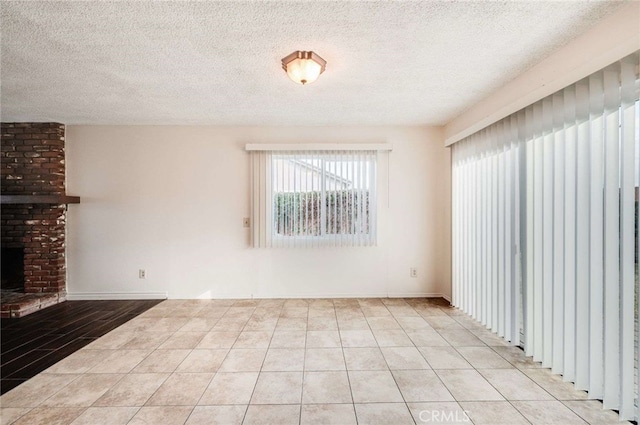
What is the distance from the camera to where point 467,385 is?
219 cm

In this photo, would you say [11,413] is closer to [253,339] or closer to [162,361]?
[162,361]

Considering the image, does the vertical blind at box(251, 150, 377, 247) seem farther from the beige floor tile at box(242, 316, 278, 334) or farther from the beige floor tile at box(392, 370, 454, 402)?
the beige floor tile at box(392, 370, 454, 402)

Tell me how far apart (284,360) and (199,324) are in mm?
1363

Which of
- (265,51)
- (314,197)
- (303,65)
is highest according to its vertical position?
(265,51)

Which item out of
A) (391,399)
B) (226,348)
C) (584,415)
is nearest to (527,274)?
(584,415)

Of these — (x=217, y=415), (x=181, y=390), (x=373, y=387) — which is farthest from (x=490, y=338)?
(x=181, y=390)

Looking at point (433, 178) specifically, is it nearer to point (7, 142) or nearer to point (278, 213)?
point (278, 213)

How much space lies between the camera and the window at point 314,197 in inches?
168

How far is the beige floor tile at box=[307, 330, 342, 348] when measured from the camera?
9.39ft

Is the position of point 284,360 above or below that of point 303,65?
below

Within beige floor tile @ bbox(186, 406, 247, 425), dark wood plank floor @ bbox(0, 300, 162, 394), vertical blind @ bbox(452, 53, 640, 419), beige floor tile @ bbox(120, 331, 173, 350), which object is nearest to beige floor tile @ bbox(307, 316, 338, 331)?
beige floor tile @ bbox(186, 406, 247, 425)

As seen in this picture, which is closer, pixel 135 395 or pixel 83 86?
pixel 135 395

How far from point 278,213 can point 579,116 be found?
3339 mm

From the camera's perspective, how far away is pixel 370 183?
430 centimetres
